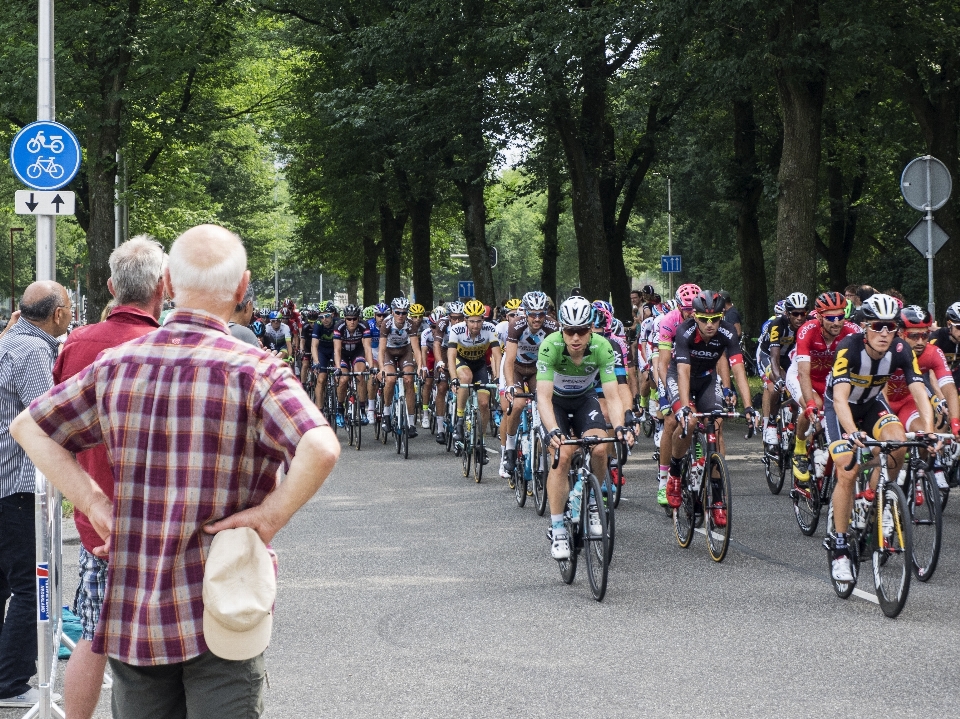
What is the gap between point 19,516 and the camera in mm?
6113

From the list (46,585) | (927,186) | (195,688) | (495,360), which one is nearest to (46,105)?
(495,360)

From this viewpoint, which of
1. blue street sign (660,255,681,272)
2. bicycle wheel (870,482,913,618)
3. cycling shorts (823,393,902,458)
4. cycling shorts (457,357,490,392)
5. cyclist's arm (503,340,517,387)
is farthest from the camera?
blue street sign (660,255,681,272)

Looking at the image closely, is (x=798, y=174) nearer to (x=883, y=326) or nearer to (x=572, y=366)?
(x=572, y=366)

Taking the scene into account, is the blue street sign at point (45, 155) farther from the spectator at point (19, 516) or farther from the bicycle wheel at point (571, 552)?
the spectator at point (19, 516)

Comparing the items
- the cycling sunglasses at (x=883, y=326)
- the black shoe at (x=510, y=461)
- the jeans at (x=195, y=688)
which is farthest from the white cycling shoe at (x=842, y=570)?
the jeans at (x=195, y=688)

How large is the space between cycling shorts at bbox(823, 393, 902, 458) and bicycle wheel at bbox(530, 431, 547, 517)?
3.42 metres

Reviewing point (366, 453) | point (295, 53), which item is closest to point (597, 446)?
point (366, 453)

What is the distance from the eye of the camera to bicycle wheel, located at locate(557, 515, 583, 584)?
8953 mm

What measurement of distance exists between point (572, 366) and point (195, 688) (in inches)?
270

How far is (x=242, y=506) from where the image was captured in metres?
3.29

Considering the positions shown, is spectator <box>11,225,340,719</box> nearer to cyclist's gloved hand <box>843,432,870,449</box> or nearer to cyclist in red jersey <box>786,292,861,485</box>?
cyclist's gloved hand <box>843,432,870,449</box>

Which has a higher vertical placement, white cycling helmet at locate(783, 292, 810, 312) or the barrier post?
white cycling helmet at locate(783, 292, 810, 312)

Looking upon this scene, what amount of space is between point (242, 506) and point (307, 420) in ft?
0.92

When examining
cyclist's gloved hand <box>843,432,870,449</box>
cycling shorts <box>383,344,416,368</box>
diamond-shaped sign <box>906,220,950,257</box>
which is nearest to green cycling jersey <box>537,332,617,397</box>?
cyclist's gloved hand <box>843,432,870,449</box>
